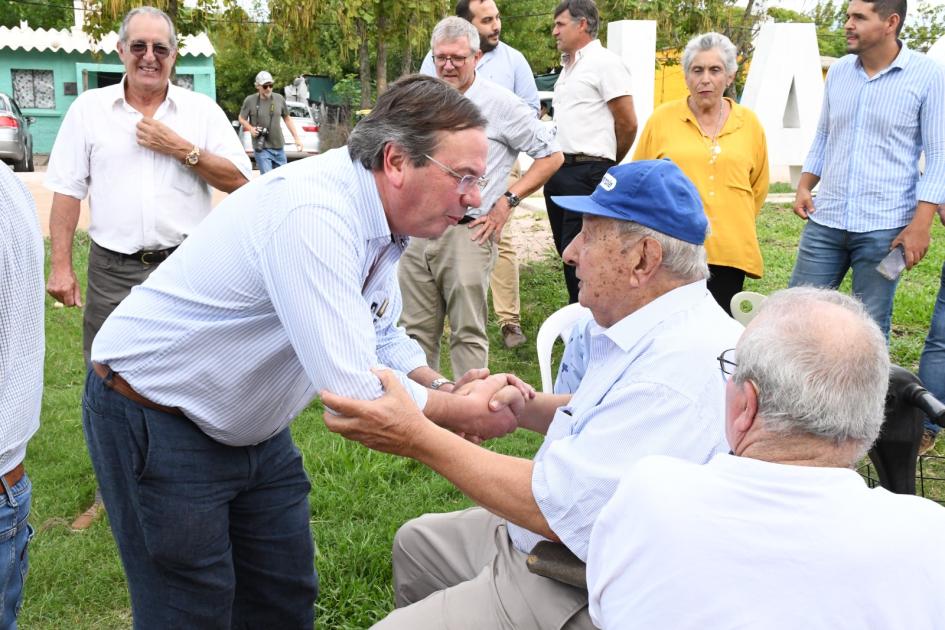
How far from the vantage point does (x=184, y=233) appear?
446 centimetres

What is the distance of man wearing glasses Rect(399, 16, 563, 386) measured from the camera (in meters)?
5.38

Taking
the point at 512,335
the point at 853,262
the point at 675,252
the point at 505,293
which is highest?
the point at 675,252

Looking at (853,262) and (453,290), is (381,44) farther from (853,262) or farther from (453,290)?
(853,262)

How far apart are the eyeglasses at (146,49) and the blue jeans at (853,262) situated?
11.2 feet

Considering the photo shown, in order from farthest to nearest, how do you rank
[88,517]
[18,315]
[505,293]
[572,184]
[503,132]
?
1. [505,293]
2. [572,184]
3. [503,132]
4. [88,517]
5. [18,315]

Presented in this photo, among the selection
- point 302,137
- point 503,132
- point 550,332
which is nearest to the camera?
point 550,332

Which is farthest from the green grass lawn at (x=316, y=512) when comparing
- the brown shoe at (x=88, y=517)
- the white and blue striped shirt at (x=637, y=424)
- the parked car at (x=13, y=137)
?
the parked car at (x=13, y=137)

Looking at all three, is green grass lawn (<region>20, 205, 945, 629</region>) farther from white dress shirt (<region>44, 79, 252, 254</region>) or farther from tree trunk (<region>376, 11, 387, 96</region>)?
tree trunk (<region>376, 11, 387, 96</region>)

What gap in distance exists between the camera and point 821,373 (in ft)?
5.51

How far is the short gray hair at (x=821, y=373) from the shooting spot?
5.51 feet

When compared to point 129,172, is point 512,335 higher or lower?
lower

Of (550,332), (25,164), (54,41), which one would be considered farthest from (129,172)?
(54,41)

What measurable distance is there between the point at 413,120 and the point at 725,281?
370cm

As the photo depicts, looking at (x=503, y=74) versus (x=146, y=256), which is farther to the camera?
(x=503, y=74)
